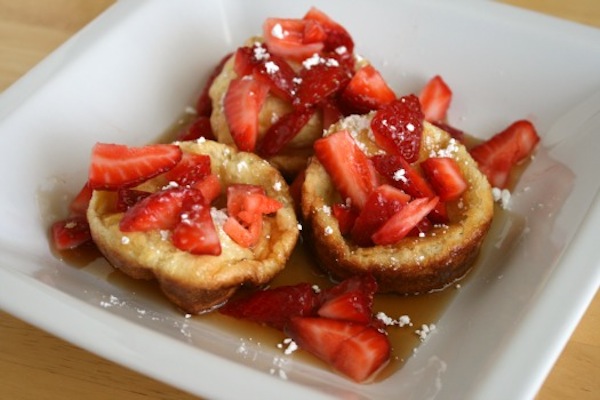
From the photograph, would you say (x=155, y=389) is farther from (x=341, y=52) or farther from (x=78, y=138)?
(x=341, y=52)

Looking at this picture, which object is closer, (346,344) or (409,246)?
(346,344)

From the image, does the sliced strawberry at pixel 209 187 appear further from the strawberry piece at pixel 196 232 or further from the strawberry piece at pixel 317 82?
the strawberry piece at pixel 317 82

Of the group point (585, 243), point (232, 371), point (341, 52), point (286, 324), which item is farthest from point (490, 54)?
point (232, 371)

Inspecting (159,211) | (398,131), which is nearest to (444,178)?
(398,131)

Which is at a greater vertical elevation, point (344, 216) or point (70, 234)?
point (344, 216)

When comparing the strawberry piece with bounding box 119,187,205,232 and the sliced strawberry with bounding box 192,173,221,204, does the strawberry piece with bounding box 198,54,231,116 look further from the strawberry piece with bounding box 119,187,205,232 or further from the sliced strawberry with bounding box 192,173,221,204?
the strawberry piece with bounding box 119,187,205,232

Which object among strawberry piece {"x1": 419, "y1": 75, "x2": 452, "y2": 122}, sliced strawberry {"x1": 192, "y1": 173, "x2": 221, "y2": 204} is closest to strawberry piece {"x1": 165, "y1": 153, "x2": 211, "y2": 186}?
sliced strawberry {"x1": 192, "y1": 173, "x2": 221, "y2": 204}

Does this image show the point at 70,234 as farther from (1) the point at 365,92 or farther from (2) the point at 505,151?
(2) the point at 505,151
